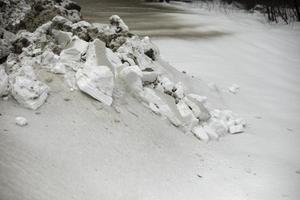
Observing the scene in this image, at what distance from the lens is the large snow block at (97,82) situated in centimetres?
393

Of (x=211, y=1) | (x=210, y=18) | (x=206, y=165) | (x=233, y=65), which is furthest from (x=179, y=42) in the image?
(x=211, y=1)

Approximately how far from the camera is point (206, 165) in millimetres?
3895

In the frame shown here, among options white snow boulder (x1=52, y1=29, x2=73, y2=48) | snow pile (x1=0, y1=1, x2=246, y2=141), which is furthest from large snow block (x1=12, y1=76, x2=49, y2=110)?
white snow boulder (x1=52, y1=29, x2=73, y2=48)

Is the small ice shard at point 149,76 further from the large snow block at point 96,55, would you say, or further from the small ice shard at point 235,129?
the small ice shard at point 235,129

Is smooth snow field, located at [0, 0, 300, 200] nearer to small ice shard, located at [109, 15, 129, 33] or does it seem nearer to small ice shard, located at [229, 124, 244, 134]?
small ice shard, located at [229, 124, 244, 134]

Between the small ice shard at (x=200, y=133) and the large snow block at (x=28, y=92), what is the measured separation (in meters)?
1.67

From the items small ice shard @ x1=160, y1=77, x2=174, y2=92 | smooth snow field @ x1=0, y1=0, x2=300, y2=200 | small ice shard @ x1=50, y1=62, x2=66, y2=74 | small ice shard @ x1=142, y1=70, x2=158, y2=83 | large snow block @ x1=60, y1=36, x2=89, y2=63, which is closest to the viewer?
smooth snow field @ x1=0, y1=0, x2=300, y2=200

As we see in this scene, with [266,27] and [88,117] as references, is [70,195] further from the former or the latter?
[266,27]

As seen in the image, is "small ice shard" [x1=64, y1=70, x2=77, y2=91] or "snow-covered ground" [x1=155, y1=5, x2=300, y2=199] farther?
"small ice shard" [x1=64, y1=70, x2=77, y2=91]

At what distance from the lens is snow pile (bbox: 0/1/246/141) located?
3895mm

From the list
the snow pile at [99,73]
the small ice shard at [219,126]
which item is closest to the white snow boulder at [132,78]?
the snow pile at [99,73]

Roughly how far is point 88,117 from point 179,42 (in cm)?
565

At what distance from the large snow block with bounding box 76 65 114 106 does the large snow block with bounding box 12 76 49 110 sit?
0.41m

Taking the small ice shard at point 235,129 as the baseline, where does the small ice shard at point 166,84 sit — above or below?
above
